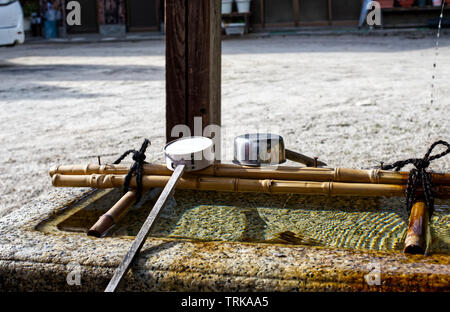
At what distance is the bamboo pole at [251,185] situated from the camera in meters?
2.05

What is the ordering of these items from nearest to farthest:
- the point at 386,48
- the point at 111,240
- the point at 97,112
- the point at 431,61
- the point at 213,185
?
the point at 111,240
the point at 213,185
the point at 97,112
the point at 431,61
the point at 386,48

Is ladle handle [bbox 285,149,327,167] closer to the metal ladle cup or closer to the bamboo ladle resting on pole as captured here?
the metal ladle cup

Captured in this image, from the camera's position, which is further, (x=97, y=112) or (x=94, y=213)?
(x=97, y=112)

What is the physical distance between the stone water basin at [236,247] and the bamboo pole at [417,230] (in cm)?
4

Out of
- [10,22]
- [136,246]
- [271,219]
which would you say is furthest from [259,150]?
[10,22]

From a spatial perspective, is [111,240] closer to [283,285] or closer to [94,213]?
[94,213]

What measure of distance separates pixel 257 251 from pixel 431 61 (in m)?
9.02

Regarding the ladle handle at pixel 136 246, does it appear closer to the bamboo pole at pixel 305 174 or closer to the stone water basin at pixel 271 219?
the stone water basin at pixel 271 219

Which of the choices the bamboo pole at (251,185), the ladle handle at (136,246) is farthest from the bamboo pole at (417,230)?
the ladle handle at (136,246)

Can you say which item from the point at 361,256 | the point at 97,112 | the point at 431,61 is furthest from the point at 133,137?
the point at 431,61

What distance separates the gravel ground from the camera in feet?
13.5

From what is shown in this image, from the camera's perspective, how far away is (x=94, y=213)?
7.21 feet

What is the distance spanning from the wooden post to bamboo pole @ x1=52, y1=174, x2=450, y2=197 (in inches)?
14.5

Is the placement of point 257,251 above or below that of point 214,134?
below
